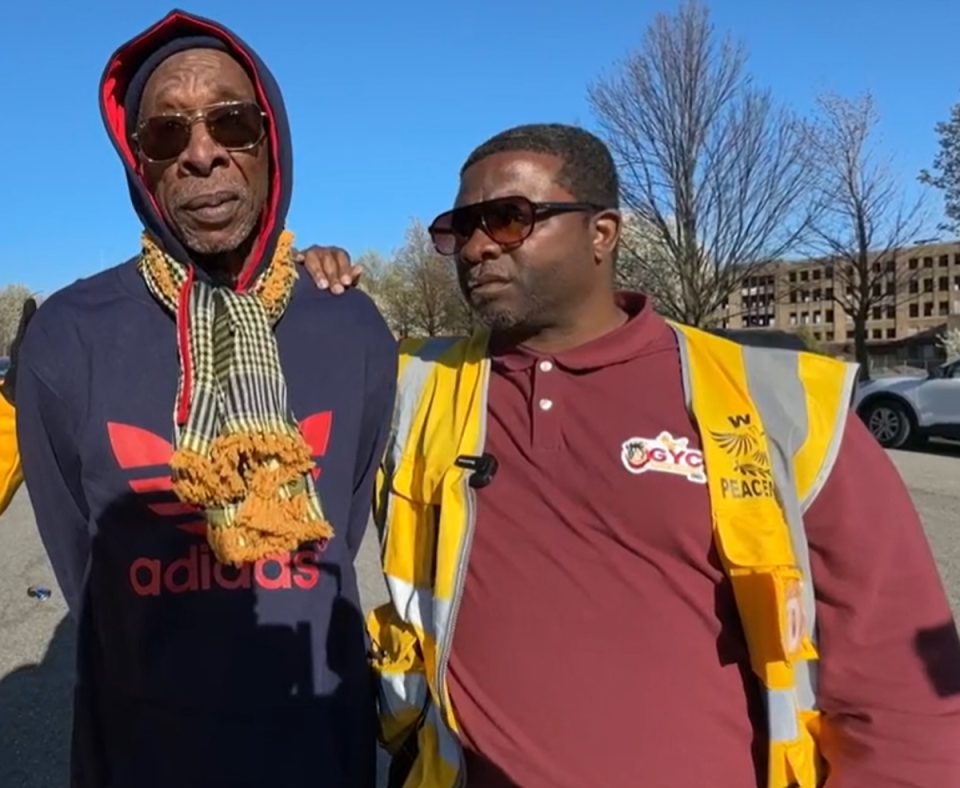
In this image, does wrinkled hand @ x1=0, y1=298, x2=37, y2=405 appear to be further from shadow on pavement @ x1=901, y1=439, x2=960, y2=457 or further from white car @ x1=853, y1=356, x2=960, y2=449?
shadow on pavement @ x1=901, y1=439, x2=960, y2=457

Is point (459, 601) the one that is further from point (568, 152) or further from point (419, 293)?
point (419, 293)

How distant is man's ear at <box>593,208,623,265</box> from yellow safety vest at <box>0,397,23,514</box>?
4.21 ft

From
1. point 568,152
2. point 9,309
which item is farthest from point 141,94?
point 9,309

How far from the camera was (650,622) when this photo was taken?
1.82m

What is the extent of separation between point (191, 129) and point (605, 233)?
0.92 m

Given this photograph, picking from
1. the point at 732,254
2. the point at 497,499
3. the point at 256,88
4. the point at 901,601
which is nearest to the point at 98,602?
the point at 497,499

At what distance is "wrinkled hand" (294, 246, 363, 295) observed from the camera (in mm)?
2168

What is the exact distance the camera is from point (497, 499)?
1.94m

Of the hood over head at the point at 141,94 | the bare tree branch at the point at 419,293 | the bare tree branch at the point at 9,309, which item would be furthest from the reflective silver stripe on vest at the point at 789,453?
the bare tree branch at the point at 9,309

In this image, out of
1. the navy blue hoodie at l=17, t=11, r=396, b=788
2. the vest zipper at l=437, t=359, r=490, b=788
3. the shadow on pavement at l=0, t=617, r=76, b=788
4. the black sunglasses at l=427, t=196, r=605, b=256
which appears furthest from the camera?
the shadow on pavement at l=0, t=617, r=76, b=788

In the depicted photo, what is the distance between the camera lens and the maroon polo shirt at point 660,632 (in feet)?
5.90

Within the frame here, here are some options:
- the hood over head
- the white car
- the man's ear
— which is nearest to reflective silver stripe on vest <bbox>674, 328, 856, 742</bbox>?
the man's ear

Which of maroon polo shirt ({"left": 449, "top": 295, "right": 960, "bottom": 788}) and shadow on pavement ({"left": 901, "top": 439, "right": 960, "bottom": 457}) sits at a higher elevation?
maroon polo shirt ({"left": 449, "top": 295, "right": 960, "bottom": 788})

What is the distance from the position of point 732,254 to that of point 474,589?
17.5 metres
